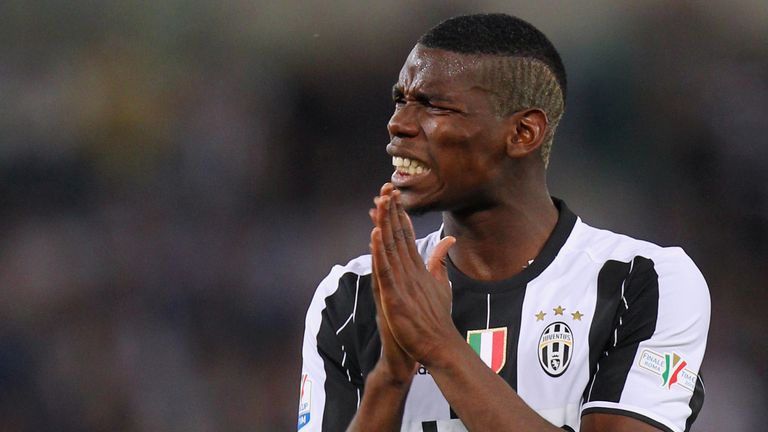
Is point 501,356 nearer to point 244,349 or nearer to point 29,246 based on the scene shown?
point 244,349

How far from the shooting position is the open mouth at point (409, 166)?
264cm

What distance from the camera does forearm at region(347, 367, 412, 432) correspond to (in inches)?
94.8

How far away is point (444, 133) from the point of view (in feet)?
8.57

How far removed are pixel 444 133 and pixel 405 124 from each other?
0.31 ft

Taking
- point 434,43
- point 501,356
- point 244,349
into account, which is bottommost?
point 244,349

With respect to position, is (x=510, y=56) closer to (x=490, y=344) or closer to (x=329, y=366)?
(x=490, y=344)

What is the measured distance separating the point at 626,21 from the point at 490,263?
3356mm

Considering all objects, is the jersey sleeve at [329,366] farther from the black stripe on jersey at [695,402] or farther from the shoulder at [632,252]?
the black stripe on jersey at [695,402]

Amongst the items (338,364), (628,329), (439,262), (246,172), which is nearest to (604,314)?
(628,329)

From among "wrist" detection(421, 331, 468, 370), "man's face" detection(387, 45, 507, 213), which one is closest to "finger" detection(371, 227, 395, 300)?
"wrist" detection(421, 331, 468, 370)

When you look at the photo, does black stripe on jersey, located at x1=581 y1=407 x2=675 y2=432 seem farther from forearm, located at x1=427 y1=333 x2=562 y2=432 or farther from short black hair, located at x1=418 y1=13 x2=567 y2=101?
short black hair, located at x1=418 y1=13 x2=567 y2=101

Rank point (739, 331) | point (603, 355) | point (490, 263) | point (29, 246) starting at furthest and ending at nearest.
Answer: point (29, 246) → point (739, 331) → point (490, 263) → point (603, 355)

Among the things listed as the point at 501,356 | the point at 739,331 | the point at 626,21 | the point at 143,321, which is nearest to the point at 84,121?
the point at 143,321

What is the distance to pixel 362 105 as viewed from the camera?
5773mm
